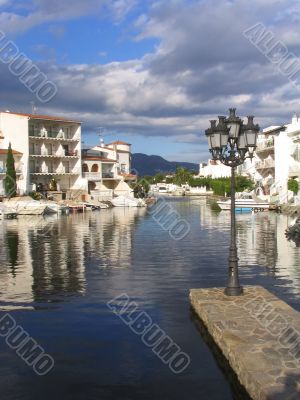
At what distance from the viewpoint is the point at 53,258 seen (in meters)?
21.2

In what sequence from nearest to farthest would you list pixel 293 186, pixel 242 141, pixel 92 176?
pixel 242 141 < pixel 293 186 < pixel 92 176

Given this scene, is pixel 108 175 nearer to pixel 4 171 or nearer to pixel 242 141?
pixel 4 171

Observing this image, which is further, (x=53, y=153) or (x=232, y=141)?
(x=53, y=153)

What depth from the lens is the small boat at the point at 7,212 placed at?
165ft

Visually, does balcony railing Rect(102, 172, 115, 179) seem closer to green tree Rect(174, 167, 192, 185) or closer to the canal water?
the canal water

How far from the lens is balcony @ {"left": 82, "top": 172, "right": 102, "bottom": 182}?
258ft

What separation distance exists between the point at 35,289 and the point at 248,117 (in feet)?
25.6

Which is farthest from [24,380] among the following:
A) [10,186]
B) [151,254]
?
[10,186]

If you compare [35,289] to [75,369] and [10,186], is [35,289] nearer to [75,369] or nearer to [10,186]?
[75,369]

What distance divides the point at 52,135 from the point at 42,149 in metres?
3.31

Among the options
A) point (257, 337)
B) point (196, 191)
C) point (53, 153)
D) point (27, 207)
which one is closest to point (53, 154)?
point (53, 153)

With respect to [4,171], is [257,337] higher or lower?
lower

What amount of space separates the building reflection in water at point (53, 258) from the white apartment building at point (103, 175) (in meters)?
41.8

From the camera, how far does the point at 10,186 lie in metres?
62.6
